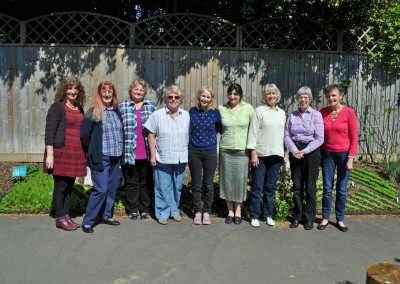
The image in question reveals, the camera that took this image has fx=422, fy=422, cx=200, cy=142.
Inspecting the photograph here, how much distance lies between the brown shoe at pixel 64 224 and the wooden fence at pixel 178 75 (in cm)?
297

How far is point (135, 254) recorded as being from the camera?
4258 millimetres

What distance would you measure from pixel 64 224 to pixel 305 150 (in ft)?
9.53

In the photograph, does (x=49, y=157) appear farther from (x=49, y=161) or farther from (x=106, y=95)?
(x=106, y=95)

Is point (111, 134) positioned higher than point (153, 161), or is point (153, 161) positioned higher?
point (111, 134)

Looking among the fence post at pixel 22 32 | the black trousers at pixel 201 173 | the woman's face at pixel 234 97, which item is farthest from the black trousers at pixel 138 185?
the fence post at pixel 22 32

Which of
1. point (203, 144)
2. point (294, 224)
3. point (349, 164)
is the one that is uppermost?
point (203, 144)

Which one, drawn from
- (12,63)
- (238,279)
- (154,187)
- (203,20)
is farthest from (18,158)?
(238,279)

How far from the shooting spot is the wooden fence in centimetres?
736

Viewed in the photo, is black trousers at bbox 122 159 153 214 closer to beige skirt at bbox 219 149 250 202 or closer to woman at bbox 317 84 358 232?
beige skirt at bbox 219 149 250 202

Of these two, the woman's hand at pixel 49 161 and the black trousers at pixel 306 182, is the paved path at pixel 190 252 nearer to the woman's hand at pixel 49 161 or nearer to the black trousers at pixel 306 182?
the black trousers at pixel 306 182

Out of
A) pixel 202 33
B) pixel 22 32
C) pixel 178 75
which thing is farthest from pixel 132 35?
pixel 22 32

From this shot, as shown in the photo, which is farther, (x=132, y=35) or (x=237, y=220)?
(x=132, y=35)

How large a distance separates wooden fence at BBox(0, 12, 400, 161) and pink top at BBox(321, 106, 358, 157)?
2.80 m

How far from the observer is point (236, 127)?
5004mm
